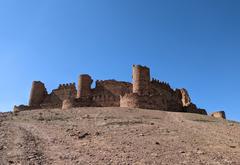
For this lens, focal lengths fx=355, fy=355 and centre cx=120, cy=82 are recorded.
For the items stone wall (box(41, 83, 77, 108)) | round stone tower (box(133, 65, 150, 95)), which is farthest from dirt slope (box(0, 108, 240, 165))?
stone wall (box(41, 83, 77, 108))

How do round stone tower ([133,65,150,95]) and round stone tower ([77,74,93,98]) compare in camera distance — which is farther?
round stone tower ([77,74,93,98])

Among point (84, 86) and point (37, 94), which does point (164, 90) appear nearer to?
point (84, 86)

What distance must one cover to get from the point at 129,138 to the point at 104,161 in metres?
3.77

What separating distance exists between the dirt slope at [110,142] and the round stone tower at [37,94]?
20386mm

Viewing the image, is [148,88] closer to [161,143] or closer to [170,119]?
[170,119]

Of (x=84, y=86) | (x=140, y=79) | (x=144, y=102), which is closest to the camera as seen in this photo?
(x=144, y=102)

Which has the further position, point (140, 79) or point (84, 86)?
point (84, 86)

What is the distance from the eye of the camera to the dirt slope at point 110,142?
38.1 feet

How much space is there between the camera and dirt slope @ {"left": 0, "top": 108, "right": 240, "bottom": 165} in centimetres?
1162

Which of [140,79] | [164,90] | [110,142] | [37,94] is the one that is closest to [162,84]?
[164,90]

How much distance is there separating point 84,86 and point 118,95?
13.0ft

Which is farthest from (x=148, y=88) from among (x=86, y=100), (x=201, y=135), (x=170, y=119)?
(x=201, y=135)

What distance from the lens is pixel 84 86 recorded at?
37812 mm

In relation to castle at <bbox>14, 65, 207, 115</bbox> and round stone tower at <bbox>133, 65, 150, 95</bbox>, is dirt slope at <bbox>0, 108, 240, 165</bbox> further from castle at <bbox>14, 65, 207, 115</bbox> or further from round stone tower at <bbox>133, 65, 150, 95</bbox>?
round stone tower at <bbox>133, 65, 150, 95</bbox>
